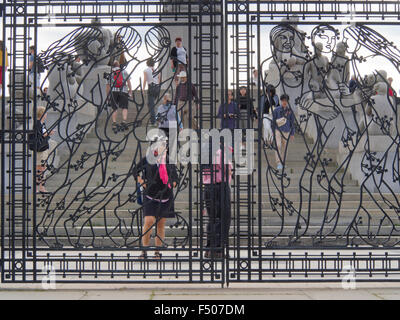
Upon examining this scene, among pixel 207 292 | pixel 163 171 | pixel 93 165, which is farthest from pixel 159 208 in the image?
pixel 93 165

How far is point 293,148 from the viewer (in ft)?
50.5

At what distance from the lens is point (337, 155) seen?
1517 centimetres

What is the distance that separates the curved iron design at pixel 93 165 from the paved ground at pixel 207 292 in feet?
1.65

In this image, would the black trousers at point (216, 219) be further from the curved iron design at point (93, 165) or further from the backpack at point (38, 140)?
the backpack at point (38, 140)

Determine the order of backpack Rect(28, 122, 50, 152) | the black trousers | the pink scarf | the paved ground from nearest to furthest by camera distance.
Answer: the paved ground < the black trousers < backpack Rect(28, 122, 50, 152) < the pink scarf

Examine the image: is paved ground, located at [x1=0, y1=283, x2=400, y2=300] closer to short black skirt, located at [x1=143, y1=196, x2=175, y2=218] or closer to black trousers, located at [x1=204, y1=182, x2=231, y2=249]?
black trousers, located at [x1=204, y1=182, x2=231, y2=249]

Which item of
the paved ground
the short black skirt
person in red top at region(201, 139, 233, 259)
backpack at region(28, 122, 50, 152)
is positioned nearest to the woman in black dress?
the short black skirt

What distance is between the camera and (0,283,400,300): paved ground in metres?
6.55

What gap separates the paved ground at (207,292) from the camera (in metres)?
6.55

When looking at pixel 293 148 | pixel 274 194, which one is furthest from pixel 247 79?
pixel 293 148

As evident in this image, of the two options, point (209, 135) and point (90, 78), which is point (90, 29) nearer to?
point (209, 135)

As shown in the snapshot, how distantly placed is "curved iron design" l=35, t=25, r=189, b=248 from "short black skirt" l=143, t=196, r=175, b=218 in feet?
0.48

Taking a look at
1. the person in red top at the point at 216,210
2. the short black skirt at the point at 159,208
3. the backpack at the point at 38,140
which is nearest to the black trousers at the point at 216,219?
the person in red top at the point at 216,210

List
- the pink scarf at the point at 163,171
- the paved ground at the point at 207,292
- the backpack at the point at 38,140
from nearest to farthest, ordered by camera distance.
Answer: the paved ground at the point at 207,292 < the backpack at the point at 38,140 < the pink scarf at the point at 163,171
